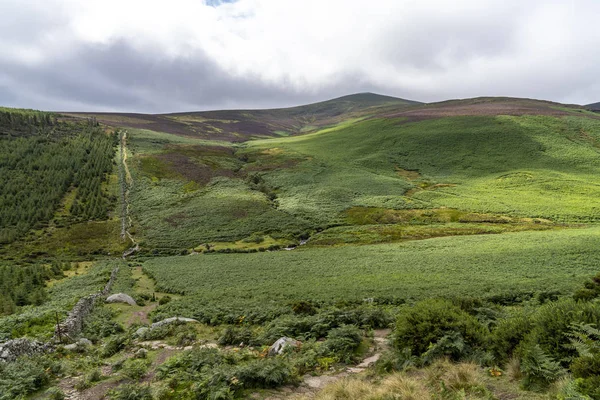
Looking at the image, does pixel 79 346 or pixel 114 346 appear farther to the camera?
pixel 79 346

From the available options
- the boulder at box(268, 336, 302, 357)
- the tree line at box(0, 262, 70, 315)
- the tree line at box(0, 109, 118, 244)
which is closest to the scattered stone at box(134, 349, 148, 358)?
the boulder at box(268, 336, 302, 357)

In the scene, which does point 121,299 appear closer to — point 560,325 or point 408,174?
point 560,325

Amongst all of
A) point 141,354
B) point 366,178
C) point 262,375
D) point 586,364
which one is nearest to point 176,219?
point 366,178

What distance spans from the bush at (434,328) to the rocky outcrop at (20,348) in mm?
13931

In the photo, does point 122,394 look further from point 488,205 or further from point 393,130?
point 393,130

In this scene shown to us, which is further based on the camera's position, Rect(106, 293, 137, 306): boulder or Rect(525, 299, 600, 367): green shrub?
Rect(106, 293, 137, 306): boulder

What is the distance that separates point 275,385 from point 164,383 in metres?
3.26

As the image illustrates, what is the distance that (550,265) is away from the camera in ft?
88.3

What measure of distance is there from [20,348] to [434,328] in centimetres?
1543

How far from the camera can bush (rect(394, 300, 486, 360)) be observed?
9523 millimetres

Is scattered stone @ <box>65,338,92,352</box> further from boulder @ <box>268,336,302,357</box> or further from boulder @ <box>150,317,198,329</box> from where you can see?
boulder @ <box>268,336,302,357</box>

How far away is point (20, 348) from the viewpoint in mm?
13188

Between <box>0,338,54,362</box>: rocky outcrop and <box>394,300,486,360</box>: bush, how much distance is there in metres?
13.9

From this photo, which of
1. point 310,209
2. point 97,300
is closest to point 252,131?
point 310,209
